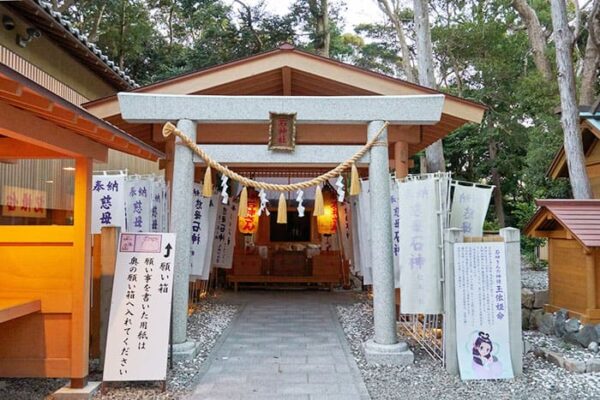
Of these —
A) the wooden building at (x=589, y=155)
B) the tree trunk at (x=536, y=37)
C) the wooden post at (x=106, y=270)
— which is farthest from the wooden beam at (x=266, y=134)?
the tree trunk at (x=536, y=37)

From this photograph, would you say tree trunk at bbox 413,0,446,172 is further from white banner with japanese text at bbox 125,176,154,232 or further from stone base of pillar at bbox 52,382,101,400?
stone base of pillar at bbox 52,382,101,400

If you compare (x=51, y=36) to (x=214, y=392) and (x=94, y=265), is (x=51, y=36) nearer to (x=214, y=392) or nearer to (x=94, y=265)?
(x=94, y=265)

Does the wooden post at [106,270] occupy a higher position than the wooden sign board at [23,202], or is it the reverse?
the wooden sign board at [23,202]

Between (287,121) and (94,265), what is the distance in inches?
121

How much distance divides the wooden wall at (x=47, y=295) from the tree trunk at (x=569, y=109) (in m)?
9.94

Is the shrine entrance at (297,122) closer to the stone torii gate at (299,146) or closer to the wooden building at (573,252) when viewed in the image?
the stone torii gate at (299,146)

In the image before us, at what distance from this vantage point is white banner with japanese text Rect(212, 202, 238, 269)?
457 inches

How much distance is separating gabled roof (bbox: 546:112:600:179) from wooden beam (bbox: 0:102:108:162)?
11438 millimetres

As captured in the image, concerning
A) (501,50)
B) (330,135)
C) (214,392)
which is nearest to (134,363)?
(214,392)

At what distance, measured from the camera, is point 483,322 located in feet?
19.4

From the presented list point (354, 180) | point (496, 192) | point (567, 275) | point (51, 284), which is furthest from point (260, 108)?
point (496, 192)

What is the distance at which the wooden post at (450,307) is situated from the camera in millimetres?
5891

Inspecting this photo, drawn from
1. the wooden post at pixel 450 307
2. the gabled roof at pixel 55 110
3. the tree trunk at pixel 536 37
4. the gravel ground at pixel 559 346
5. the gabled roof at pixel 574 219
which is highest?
the tree trunk at pixel 536 37

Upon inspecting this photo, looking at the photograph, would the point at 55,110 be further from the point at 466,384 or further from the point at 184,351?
the point at 466,384
